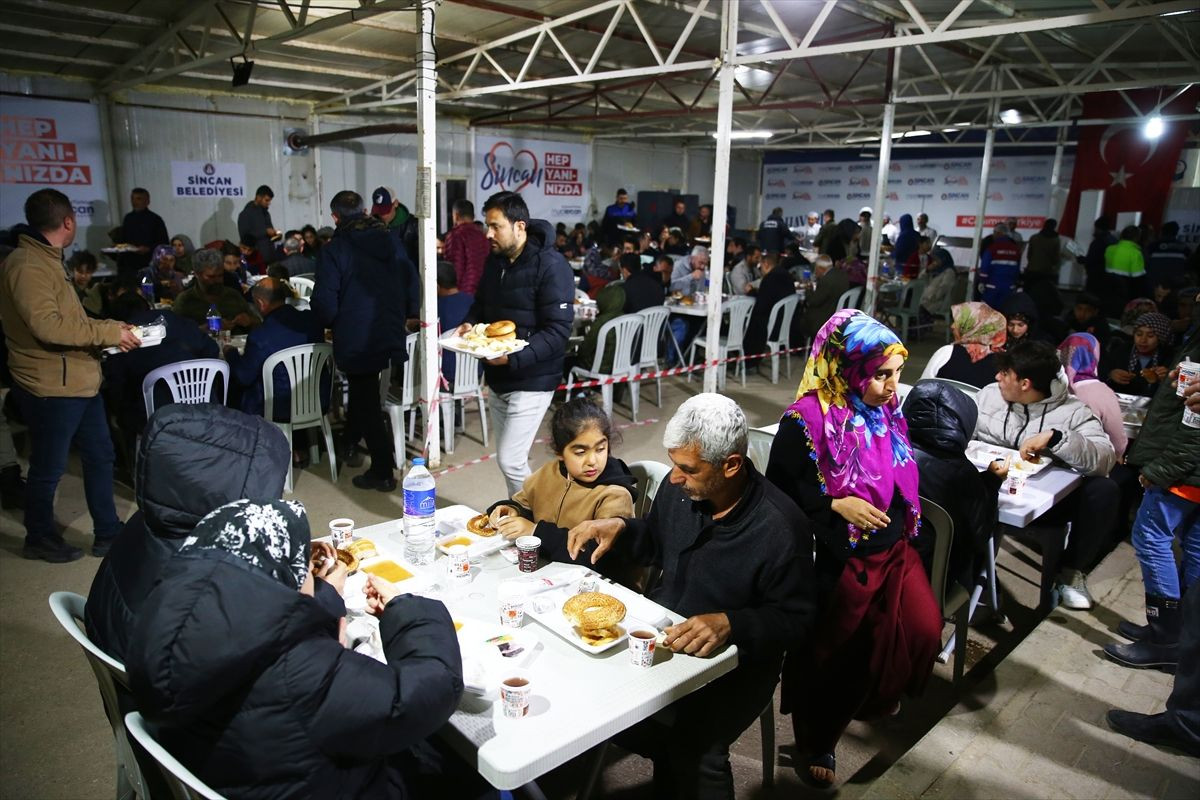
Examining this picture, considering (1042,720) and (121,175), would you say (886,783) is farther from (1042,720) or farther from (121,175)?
(121,175)

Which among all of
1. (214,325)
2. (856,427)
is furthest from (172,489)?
(214,325)

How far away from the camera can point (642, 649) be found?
192cm

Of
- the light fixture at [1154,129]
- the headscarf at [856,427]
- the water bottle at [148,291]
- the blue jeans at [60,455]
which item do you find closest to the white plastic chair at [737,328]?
the water bottle at [148,291]

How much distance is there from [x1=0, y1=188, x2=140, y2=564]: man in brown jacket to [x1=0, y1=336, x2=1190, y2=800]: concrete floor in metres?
0.32

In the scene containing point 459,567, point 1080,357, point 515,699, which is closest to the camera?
point 515,699

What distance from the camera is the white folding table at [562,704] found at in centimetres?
162

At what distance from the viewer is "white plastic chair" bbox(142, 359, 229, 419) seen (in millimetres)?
4527

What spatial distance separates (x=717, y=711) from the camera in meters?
2.16

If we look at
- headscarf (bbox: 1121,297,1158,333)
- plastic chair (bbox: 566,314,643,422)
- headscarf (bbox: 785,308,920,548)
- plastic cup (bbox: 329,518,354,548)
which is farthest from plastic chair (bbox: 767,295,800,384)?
plastic cup (bbox: 329,518,354,548)

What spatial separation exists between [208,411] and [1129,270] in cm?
1218

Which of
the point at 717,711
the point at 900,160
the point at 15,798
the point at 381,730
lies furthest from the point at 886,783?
the point at 900,160

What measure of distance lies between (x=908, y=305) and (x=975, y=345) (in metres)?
6.84

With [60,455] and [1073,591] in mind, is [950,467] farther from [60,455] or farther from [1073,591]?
[60,455]

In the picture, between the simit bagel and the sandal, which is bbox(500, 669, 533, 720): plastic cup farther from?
the simit bagel
